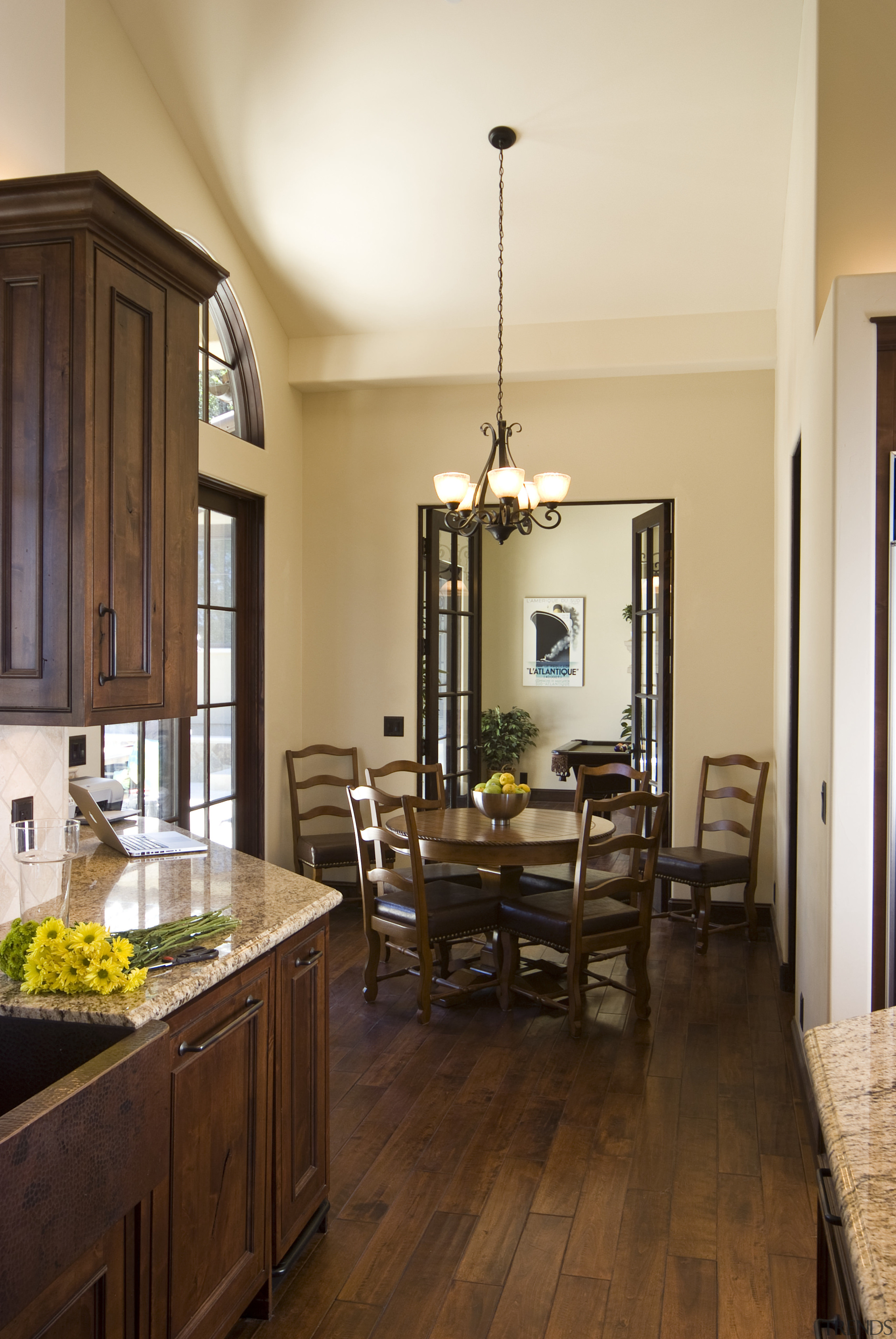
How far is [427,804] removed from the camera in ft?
14.4

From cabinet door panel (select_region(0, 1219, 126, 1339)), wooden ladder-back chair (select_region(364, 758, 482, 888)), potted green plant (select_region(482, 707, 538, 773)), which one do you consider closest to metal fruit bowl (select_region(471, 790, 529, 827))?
wooden ladder-back chair (select_region(364, 758, 482, 888))

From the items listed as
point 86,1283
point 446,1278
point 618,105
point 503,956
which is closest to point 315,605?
point 503,956

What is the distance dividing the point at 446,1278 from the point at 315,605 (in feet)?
13.6

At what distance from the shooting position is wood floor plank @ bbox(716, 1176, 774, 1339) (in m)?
2.16

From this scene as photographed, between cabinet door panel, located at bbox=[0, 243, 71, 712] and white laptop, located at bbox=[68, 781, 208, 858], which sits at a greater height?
cabinet door panel, located at bbox=[0, 243, 71, 712]

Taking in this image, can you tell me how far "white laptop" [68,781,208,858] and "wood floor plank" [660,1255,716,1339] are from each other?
5.51ft

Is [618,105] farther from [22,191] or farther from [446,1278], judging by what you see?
[446,1278]

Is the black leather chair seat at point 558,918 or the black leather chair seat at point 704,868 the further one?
the black leather chair seat at point 704,868

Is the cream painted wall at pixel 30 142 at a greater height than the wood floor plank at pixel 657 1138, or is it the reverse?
the cream painted wall at pixel 30 142

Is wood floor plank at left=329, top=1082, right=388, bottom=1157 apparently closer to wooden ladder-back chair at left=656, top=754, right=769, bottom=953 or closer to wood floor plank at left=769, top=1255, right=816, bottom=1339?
wood floor plank at left=769, top=1255, right=816, bottom=1339

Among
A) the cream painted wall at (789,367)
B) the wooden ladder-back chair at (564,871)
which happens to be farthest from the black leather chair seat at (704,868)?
the wooden ladder-back chair at (564,871)

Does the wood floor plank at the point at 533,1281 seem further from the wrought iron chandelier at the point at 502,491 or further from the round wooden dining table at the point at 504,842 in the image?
the wrought iron chandelier at the point at 502,491

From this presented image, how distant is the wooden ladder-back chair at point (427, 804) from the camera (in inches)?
160

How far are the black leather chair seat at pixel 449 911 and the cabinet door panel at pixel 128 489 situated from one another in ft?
6.12
